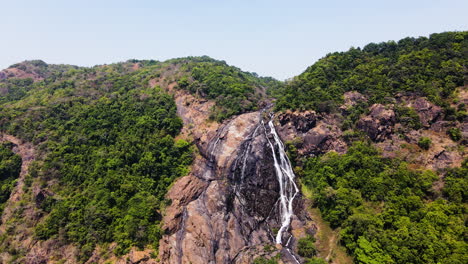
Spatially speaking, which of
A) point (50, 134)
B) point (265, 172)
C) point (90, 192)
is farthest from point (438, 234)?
point (50, 134)

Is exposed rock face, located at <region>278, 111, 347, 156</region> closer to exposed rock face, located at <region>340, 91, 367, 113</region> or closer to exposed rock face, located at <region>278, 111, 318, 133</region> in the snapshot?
exposed rock face, located at <region>278, 111, 318, 133</region>

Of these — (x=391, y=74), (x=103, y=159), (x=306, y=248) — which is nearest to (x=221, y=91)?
(x=103, y=159)

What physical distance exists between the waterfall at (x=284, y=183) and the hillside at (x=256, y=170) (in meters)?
0.23

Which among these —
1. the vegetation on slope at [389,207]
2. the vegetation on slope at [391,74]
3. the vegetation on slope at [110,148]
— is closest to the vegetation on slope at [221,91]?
the vegetation on slope at [110,148]

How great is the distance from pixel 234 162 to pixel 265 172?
19.4 ft

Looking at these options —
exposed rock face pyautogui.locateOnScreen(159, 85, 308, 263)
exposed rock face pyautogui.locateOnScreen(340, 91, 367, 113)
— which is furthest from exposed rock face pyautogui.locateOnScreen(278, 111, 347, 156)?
exposed rock face pyautogui.locateOnScreen(340, 91, 367, 113)

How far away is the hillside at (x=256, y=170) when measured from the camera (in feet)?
118

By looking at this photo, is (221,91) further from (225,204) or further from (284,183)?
(225,204)

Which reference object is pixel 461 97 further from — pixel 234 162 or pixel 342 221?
pixel 234 162

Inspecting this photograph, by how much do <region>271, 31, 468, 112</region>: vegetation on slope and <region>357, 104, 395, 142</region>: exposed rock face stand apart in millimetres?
3350

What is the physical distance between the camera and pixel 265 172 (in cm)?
4616

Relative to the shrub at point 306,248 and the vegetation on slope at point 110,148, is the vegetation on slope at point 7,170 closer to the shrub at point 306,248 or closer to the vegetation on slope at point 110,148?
the vegetation on slope at point 110,148

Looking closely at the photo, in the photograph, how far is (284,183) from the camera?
46125 millimetres

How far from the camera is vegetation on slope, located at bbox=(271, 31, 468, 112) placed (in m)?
48.7
